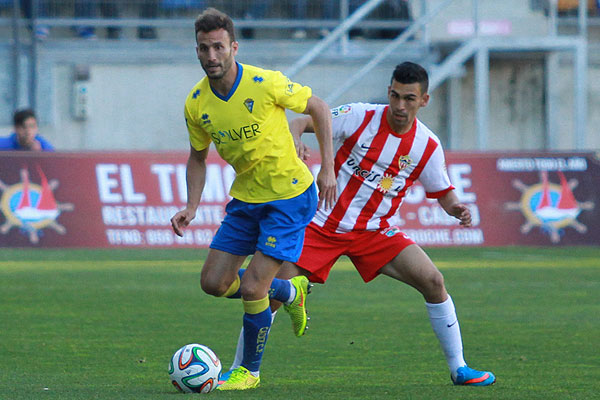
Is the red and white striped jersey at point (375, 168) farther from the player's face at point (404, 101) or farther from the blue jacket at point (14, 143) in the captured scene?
the blue jacket at point (14, 143)

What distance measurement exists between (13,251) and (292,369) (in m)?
9.99

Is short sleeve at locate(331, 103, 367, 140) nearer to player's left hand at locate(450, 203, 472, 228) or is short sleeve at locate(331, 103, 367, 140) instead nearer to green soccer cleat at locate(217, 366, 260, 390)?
player's left hand at locate(450, 203, 472, 228)

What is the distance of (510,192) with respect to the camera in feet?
56.2

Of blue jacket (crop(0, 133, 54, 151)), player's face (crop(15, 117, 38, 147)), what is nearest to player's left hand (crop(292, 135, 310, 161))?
player's face (crop(15, 117, 38, 147))

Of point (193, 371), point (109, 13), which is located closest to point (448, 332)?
point (193, 371)

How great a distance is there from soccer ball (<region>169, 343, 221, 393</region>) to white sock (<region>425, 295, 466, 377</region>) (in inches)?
53.7

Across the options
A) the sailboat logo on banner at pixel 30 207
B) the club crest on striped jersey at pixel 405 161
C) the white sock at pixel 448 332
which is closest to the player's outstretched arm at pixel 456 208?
the club crest on striped jersey at pixel 405 161

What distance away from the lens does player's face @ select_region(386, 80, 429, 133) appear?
649 cm

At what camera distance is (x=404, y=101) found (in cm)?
655

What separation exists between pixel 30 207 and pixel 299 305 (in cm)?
1023

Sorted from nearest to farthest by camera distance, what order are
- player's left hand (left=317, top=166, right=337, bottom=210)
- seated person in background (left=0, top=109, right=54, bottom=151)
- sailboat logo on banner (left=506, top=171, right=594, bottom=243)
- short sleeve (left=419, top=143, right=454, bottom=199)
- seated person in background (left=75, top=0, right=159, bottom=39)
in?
player's left hand (left=317, top=166, right=337, bottom=210) → short sleeve (left=419, top=143, right=454, bottom=199) → seated person in background (left=0, top=109, right=54, bottom=151) → sailboat logo on banner (left=506, top=171, right=594, bottom=243) → seated person in background (left=75, top=0, right=159, bottom=39)

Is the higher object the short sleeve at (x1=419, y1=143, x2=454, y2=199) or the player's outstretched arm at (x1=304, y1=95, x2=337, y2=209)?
the player's outstretched arm at (x1=304, y1=95, x2=337, y2=209)

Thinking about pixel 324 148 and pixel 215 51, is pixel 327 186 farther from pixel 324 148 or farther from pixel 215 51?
pixel 215 51

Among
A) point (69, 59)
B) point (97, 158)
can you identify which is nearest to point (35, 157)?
point (97, 158)
